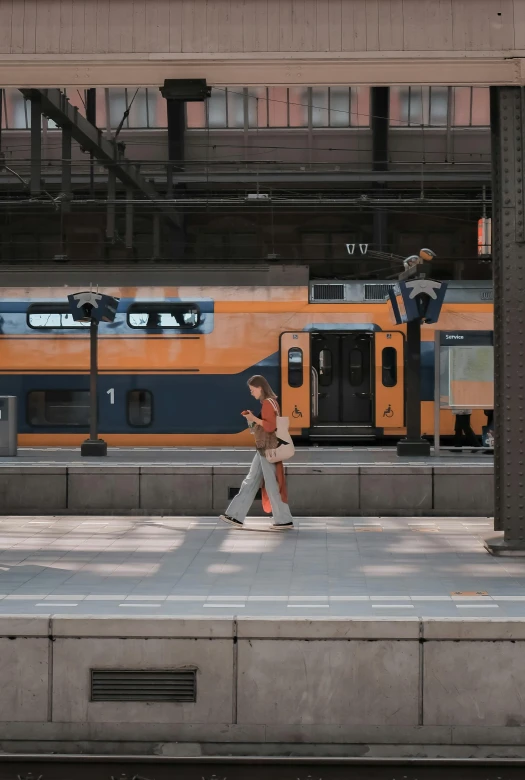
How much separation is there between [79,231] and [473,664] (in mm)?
30303

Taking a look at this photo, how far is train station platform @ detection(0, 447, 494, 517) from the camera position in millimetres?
14328

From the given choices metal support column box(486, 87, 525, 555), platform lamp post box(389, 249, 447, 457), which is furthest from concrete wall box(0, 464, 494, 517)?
metal support column box(486, 87, 525, 555)

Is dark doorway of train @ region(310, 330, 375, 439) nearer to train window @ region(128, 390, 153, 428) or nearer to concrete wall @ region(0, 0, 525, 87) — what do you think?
train window @ region(128, 390, 153, 428)

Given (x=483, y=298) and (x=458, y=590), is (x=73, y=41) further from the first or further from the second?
(x=483, y=298)

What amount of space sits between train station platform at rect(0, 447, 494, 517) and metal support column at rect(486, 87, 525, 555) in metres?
4.03

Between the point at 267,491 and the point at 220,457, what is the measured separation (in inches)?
191

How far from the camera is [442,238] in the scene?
117 ft

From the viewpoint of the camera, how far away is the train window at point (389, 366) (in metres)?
21.0

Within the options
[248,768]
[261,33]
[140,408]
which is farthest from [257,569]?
[140,408]

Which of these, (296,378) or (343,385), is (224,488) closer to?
(296,378)

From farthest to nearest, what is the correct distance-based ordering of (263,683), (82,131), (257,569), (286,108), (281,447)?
(286,108), (82,131), (281,447), (257,569), (263,683)

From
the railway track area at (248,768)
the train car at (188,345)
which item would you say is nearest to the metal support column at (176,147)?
the train car at (188,345)

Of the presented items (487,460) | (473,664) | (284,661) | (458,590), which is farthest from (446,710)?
(487,460)

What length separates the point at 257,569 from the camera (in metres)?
9.55
